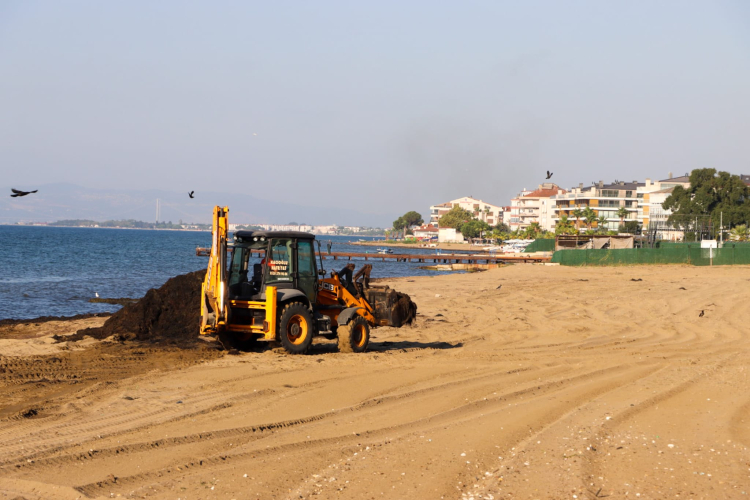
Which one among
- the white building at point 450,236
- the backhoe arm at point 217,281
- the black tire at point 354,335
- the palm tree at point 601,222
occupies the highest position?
the palm tree at point 601,222

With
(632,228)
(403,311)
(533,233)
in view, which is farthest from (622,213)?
(403,311)

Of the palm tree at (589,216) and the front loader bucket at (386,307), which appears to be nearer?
the front loader bucket at (386,307)

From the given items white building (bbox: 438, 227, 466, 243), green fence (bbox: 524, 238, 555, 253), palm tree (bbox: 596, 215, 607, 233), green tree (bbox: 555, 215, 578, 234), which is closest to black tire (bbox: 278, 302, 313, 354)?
green fence (bbox: 524, 238, 555, 253)

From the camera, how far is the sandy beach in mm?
6039

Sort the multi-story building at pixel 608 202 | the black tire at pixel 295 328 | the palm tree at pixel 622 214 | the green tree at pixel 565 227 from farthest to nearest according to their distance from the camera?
the multi-story building at pixel 608 202 < the palm tree at pixel 622 214 < the green tree at pixel 565 227 < the black tire at pixel 295 328

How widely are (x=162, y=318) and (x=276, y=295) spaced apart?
16.8 ft

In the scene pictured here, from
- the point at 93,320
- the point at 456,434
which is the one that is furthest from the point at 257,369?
the point at 93,320

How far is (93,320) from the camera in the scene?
20484 millimetres

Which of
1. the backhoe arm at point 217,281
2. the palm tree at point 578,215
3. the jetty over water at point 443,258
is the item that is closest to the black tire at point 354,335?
the backhoe arm at point 217,281

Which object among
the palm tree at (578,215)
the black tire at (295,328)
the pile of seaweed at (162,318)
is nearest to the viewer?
the black tire at (295,328)

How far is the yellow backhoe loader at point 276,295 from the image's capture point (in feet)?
39.8

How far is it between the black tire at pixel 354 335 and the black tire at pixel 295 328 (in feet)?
2.43

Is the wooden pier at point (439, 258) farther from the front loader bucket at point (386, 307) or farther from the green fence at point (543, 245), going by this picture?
the front loader bucket at point (386, 307)

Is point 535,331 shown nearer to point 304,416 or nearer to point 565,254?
point 304,416
